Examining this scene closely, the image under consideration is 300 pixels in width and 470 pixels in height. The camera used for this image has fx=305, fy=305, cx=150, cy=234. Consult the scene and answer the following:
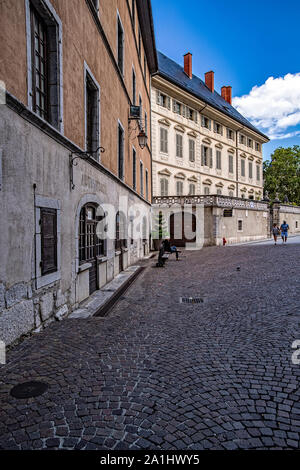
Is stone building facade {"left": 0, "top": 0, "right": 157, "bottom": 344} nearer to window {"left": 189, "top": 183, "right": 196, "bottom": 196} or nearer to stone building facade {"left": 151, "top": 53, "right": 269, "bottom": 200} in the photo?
stone building facade {"left": 151, "top": 53, "right": 269, "bottom": 200}

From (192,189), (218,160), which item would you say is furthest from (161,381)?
(218,160)

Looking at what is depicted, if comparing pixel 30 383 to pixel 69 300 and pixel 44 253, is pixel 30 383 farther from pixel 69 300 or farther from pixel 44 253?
pixel 69 300

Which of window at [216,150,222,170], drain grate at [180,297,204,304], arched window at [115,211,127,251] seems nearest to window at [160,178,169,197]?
window at [216,150,222,170]

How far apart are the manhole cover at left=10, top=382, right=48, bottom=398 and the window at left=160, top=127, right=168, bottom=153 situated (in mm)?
25657

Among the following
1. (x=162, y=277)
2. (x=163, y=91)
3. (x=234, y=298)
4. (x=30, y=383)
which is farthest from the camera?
(x=163, y=91)

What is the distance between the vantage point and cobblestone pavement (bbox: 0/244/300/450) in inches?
97.7

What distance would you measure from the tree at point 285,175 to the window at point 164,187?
30.4 meters

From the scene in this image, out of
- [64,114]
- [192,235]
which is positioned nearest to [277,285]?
[64,114]

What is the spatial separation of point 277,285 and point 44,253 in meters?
6.44

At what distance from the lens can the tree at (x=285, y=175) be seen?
5190 centimetres

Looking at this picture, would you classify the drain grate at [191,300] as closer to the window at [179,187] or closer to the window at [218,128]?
the window at [179,187]

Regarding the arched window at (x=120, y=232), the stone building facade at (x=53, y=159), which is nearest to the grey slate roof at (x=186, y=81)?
the arched window at (x=120, y=232)

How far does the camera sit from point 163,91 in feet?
89.5

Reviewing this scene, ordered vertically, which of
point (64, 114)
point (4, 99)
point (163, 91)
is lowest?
point (4, 99)
